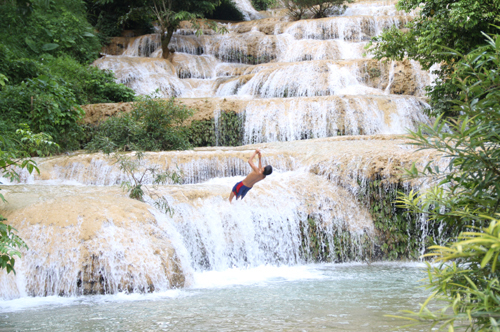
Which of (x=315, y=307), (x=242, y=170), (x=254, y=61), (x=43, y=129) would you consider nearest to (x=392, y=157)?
(x=242, y=170)

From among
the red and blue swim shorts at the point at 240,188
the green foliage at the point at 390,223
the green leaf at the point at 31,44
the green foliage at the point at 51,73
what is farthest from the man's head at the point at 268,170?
the green leaf at the point at 31,44

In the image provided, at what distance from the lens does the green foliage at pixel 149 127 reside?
1186 cm

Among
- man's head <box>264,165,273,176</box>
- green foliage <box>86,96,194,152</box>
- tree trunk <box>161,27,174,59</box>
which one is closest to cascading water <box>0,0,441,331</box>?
green foliage <box>86,96,194,152</box>

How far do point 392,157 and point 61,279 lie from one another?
6096mm

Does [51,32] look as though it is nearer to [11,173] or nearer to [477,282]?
[11,173]

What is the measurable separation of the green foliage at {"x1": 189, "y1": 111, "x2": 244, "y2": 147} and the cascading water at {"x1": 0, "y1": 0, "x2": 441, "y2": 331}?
0.29 ft

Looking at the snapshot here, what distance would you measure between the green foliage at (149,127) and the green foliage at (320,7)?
46.2 feet

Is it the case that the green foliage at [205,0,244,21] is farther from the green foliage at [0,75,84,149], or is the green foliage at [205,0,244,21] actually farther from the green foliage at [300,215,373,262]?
the green foliage at [300,215,373,262]

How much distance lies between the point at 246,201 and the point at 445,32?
5821mm

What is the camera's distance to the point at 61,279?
5.54m

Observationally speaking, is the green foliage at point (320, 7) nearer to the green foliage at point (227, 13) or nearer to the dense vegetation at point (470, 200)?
the green foliage at point (227, 13)

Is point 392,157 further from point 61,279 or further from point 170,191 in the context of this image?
point 61,279

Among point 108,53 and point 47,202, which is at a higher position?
point 108,53

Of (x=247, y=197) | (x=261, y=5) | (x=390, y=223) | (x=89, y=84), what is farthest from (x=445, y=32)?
(x=261, y=5)
